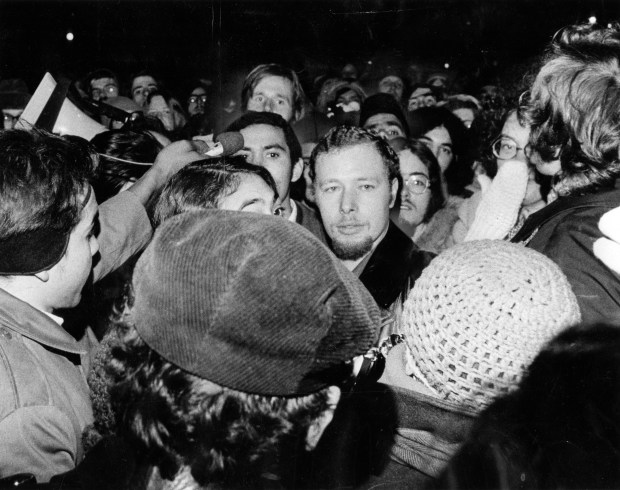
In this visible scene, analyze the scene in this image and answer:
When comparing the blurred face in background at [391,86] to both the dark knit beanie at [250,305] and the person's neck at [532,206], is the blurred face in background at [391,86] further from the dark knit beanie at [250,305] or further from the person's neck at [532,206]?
the dark knit beanie at [250,305]

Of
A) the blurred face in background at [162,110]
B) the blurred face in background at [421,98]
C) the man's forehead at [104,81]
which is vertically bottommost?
the blurred face in background at [162,110]

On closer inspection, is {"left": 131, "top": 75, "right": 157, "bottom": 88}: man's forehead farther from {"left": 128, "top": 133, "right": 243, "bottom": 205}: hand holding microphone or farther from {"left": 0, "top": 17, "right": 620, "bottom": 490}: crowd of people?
{"left": 0, "top": 17, "right": 620, "bottom": 490}: crowd of people

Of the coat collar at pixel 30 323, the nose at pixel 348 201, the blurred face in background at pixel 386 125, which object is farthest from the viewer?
the blurred face in background at pixel 386 125

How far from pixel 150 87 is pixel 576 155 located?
3.68 m

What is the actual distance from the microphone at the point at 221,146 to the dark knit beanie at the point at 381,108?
1.46 metres

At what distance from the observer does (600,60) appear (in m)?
1.45

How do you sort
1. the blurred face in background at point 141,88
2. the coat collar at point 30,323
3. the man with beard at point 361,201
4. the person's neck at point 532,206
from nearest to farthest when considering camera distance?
the coat collar at point 30,323 → the man with beard at point 361,201 → the person's neck at point 532,206 → the blurred face in background at point 141,88

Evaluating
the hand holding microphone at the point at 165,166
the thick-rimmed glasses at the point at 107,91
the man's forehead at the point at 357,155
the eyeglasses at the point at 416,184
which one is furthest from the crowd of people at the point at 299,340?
the thick-rimmed glasses at the point at 107,91

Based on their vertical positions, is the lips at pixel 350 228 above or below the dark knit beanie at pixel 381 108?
below

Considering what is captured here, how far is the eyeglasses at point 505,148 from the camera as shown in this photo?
252 cm

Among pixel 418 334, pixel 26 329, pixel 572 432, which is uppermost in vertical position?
pixel 418 334

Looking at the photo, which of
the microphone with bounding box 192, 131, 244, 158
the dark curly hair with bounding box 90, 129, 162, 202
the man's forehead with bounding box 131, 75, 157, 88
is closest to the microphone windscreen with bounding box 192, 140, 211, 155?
the microphone with bounding box 192, 131, 244, 158

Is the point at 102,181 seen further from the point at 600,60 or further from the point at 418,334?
the point at 600,60

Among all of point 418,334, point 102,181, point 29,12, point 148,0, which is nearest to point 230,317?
point 418,334
